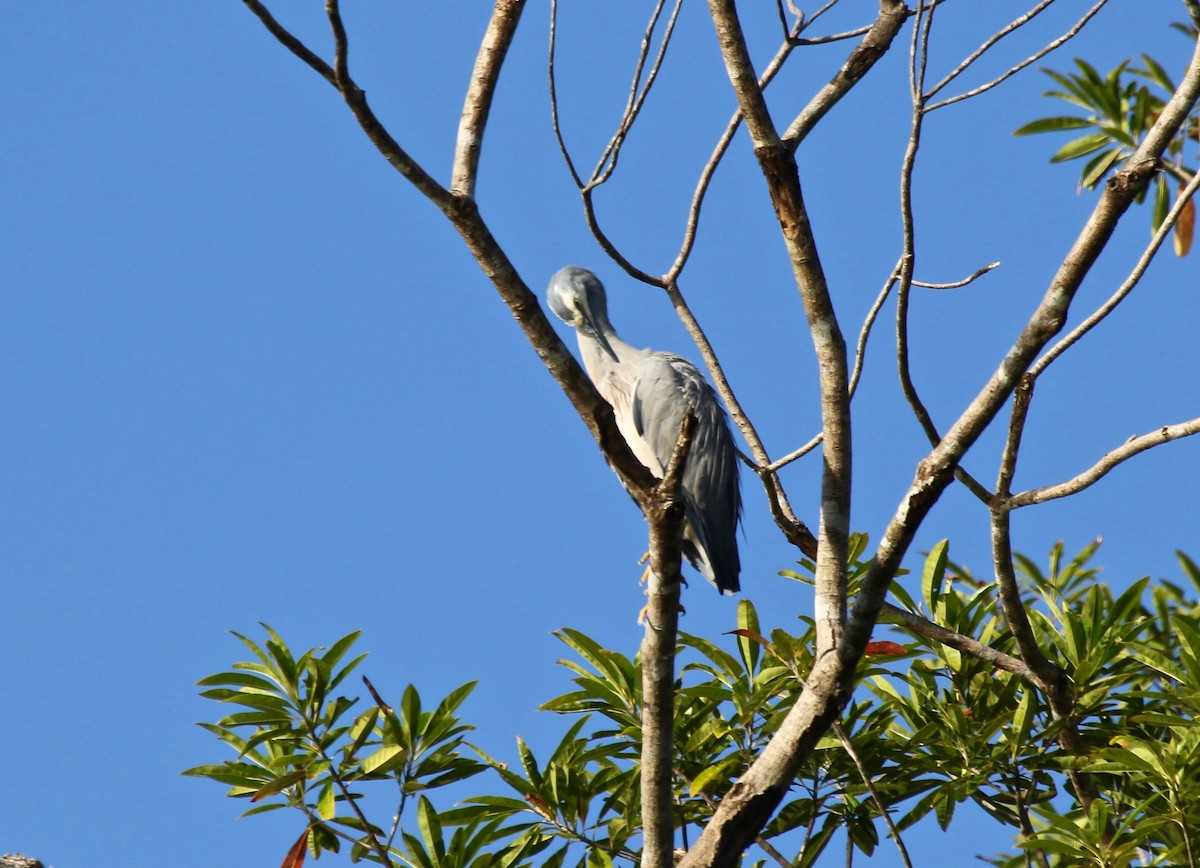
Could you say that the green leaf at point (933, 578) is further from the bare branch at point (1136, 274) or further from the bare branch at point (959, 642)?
the bare branch at point (1136, 274)

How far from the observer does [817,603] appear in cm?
326

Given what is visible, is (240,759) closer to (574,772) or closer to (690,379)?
(574,772)

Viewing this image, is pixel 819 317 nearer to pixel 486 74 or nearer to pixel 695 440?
pixel 486 74

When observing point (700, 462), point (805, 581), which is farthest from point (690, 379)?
point (805, 581)

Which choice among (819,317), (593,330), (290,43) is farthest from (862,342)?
(593,330)

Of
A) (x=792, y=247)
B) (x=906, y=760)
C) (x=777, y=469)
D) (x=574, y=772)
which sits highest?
(x=792, y=247)

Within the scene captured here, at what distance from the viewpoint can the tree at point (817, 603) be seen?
3.00 metres

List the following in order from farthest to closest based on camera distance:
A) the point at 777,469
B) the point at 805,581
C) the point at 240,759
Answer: the point at 805,581 → the point at 240,759 → the point at 777,469

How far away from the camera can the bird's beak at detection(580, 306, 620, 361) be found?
6180mm

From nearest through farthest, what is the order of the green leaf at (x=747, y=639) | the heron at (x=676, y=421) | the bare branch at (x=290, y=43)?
the bare branch at (x=290, y=43), the green leaf at (x=747, y=639), the heron at (x=676, y=421)

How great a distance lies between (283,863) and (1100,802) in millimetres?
2284

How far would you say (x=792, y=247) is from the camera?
309 cm

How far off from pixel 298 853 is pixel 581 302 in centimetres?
307

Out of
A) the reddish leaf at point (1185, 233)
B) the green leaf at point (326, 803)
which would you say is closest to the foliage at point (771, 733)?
the green leaf at point (326, 803)
